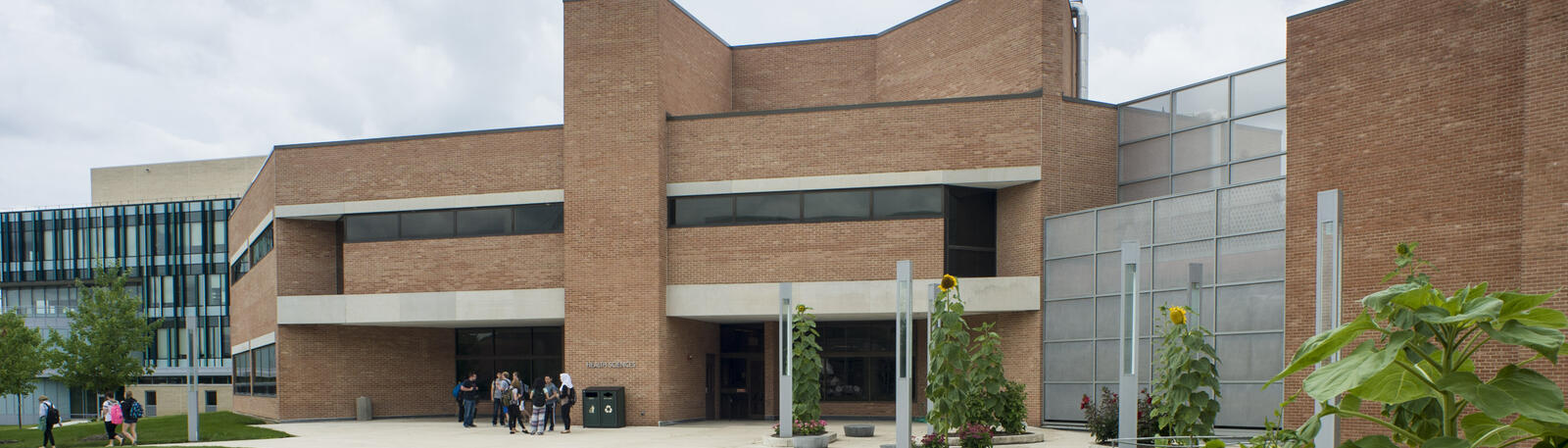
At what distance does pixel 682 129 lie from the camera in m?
29.4

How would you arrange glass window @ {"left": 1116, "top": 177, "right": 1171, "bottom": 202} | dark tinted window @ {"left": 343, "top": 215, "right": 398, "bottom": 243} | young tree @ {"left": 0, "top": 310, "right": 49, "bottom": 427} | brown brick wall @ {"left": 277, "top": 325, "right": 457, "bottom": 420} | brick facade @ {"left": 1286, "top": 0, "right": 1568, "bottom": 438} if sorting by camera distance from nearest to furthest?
brick facade @ {"left": 1286, "top": 0, "right": 1568, "bottom": 438}
glass window @ {"left": 1116, "top": 177, "right": 1171, "bottom": 202}
dark tinted window @ {"left": 343, "top": 215, "right": 398, "bottom": 243}
brown brick wall @ {"left": 277, "top": 325, "right": 457, "bottom": 420}
young tree @ {"left": 0, "top": 310, "right": 49, "bottom": 427}

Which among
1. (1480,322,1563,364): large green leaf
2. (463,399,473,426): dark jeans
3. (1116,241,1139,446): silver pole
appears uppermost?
(1480,322,1563,364): large green leaf

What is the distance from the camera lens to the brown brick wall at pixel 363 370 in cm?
3262

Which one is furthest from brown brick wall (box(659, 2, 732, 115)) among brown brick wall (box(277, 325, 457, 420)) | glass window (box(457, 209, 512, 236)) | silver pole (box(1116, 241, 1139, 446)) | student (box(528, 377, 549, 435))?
silver pole (box(1116, 241, 1139, 446))

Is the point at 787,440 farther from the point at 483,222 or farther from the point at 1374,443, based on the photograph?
the point at 1374,443

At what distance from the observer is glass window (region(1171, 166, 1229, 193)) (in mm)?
26422

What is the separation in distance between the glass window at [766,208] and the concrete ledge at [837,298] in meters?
1.62

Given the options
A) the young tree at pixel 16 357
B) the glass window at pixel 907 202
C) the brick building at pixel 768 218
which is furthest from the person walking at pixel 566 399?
the young tree at pixel 16 357

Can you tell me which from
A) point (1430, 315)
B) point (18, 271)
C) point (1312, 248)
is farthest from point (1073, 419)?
point (18, 271)

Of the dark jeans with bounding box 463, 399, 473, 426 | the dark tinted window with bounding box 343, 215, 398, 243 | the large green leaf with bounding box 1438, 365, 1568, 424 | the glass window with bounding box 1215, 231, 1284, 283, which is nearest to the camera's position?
the large green leaf with bounding box 1438, 365, 1568, 424

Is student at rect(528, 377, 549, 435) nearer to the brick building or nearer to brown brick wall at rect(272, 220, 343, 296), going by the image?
the brick building

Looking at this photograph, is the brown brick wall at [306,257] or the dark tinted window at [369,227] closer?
the dark tinted window at [369,227]

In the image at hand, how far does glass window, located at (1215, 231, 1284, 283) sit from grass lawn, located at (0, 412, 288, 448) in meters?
21.0

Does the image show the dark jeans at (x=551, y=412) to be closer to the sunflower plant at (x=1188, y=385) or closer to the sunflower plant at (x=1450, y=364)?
the sunflower plant at (x=1188, y=385)
